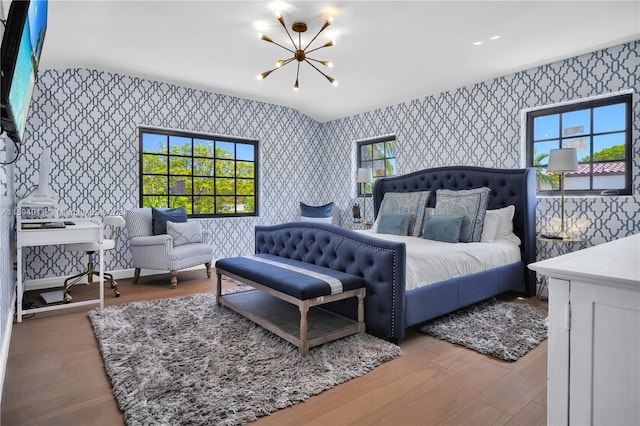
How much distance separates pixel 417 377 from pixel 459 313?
120 centimetres

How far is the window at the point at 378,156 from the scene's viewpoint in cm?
565

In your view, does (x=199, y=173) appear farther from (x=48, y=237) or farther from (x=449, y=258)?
(x=449, y=258)

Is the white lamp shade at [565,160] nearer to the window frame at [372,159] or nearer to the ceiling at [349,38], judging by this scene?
the ceiling at [349,38]

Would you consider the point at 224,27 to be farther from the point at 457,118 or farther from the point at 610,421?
the point at 610,421

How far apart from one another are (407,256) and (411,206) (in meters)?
1.68

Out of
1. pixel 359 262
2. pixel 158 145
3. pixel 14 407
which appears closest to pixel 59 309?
pixel 14 407

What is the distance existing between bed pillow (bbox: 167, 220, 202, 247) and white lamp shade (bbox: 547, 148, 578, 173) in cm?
396

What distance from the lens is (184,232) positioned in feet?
14.8

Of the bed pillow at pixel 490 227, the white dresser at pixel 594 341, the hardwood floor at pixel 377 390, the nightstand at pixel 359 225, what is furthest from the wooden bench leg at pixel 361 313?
the nightstand at pixel 359 225

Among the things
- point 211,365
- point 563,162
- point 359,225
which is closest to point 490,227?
point 563,162

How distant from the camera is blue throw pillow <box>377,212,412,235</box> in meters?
4.12

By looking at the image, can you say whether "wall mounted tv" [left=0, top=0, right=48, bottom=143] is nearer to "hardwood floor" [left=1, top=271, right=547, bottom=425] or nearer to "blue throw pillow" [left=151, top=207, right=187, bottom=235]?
"hardwood floor" [left=1, top=271, right=547, bottom=425]

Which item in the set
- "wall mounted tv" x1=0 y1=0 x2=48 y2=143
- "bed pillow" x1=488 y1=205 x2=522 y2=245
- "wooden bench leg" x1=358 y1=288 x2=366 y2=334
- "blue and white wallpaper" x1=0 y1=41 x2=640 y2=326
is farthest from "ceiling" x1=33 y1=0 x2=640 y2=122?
"wooden bench leg" x1=358 y1=288 x2=366 y2=334

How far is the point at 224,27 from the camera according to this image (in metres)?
3.29
